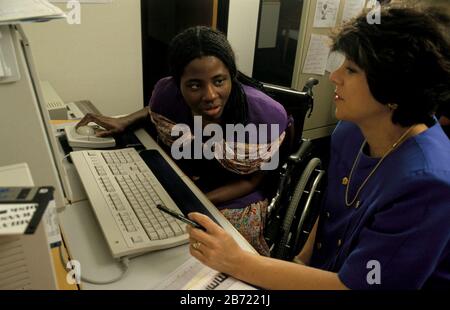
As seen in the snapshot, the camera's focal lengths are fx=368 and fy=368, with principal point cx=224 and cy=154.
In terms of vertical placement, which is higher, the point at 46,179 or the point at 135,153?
the point at 46,179

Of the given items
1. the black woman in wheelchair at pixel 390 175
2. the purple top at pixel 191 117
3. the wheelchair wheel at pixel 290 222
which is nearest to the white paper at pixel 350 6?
the purple top at pixel 191 117

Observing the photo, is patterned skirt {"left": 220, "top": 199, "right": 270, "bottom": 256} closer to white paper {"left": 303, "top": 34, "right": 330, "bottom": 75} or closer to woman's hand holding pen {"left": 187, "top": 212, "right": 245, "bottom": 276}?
woman's hand holding pen {"left": 187, "top": 212, "right": 245, "bottom": 276}

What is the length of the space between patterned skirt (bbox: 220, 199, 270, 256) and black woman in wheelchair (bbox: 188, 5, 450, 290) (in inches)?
12.5

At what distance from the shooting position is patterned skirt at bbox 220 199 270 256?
1.20 metres

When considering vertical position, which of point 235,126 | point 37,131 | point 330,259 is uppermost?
point 37,131

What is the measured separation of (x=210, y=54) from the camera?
3.75 ft

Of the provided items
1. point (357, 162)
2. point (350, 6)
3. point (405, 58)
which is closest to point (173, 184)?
point (357, 162)

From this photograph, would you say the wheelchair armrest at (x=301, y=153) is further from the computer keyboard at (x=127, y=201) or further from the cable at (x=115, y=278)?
the cable at (x=115, y=278)

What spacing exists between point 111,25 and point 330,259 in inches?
59.4

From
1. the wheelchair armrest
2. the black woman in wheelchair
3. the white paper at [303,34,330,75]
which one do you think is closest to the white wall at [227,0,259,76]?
the white paper at [303,34,330,75]

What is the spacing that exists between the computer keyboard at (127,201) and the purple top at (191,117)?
24 cm

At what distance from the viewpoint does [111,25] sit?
1.84m
